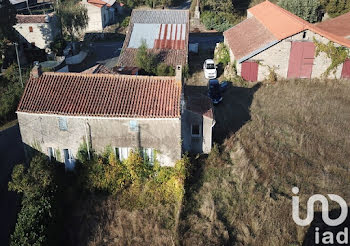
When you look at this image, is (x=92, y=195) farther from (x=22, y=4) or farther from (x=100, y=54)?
(x=22, y=4)

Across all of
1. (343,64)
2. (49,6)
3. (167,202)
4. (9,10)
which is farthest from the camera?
(49,6)

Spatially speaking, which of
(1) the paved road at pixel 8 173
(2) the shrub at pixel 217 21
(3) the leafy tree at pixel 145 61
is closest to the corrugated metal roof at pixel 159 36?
(3) the leafy tree at pixel 145 61

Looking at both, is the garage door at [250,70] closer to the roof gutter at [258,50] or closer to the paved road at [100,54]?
the roof gutter at [258,50]

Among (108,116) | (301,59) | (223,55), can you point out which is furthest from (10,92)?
(301,59)

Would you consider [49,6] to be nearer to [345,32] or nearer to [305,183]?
[345,32]

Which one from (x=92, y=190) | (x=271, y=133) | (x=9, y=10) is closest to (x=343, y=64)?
(x=271, y=133)

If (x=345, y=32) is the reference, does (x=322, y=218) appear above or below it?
below
